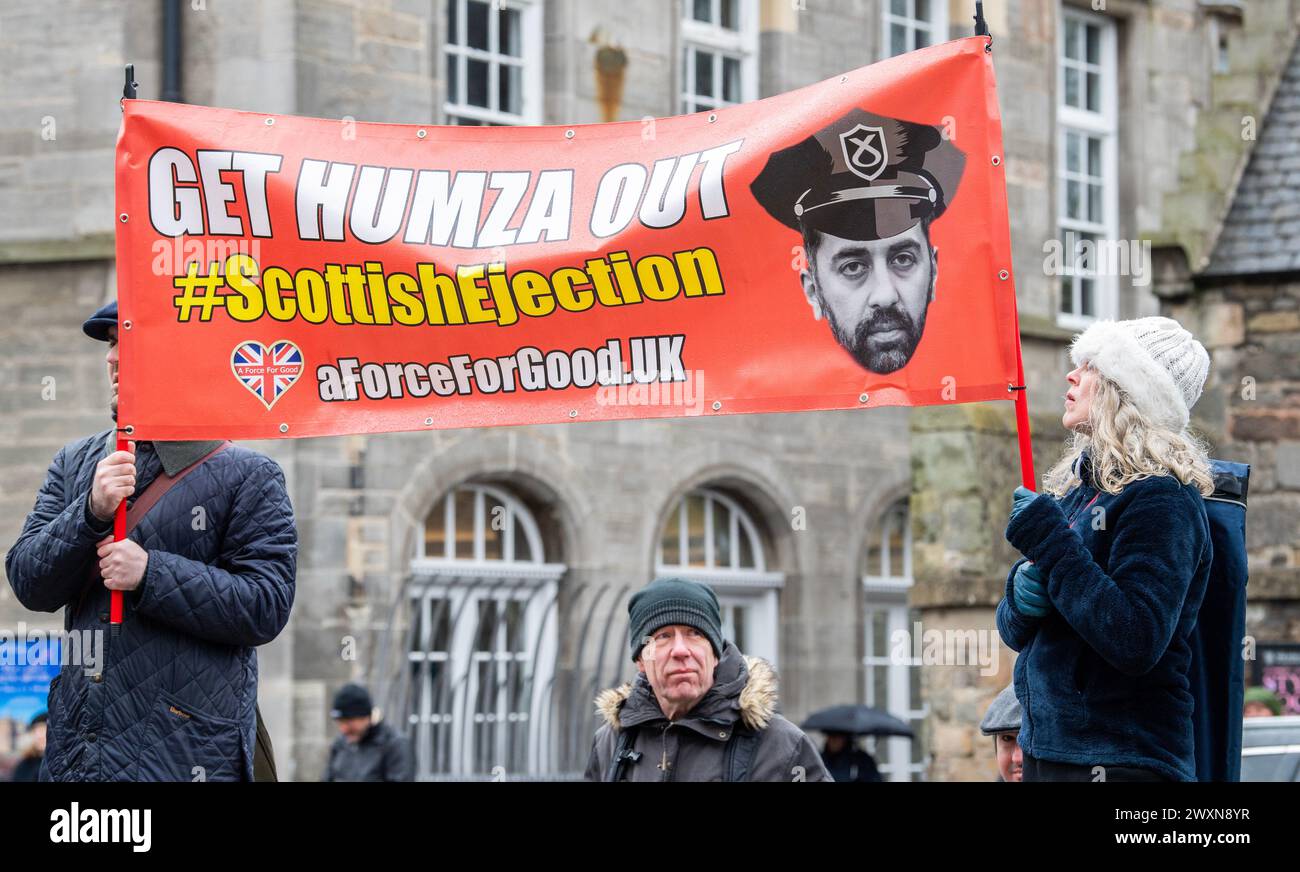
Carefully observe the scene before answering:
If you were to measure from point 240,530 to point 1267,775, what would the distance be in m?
4.02

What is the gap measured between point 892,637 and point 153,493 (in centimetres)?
1514

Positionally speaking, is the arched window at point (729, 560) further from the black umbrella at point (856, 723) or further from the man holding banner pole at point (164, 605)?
the man holding banner pole at point (164, 605)

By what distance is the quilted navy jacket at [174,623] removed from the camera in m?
5.40

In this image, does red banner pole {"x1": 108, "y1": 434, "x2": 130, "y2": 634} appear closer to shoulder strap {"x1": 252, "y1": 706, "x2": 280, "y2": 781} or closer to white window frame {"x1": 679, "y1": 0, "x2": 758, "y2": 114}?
shoulder strap {"x1": 252, "y1": 706, "x2": 280, "y2": 781}

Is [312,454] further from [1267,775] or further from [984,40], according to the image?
[984,40]

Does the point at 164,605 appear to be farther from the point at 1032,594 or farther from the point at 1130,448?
the point at 1130,448

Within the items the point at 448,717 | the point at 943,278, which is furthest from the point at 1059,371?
the point at 943,278

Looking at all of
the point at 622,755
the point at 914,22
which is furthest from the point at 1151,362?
the point at 914,22

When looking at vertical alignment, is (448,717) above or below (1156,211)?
below

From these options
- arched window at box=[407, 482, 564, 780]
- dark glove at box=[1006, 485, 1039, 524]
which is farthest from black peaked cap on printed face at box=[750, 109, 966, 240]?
arched window at box=[407, 482, 564, 780]

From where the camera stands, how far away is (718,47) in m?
18.8

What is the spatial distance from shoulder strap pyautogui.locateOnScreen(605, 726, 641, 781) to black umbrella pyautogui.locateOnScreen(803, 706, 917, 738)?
393 inches

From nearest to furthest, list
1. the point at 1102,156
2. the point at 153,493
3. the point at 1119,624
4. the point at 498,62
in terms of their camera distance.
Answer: the point at 1119,624 < the point at 153,493 < the point at 498,62 < the point at 1102,156

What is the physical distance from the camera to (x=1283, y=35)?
16.6 metres
